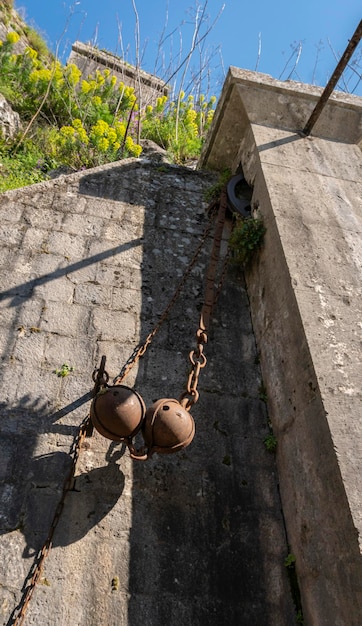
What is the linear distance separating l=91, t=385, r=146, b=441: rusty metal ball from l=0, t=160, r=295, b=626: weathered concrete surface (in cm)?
41

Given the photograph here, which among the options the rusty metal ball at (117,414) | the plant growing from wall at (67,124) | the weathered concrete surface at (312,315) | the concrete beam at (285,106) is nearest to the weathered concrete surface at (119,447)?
the weathered concrete surface at (312,315)

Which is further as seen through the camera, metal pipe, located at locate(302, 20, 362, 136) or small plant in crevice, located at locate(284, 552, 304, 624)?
metal pipe, located at locate(302, 20, 362, 136)

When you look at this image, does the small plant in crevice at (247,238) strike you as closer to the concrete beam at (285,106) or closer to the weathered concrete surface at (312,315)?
the weathered concrete surface at (312,315)

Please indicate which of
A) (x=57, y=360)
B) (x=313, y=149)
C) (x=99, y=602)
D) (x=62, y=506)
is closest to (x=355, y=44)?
(x=313, y=149)

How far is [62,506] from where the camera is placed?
7.95 feet

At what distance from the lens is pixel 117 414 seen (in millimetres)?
2297

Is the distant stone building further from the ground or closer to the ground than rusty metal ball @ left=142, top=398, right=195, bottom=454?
further from the ground

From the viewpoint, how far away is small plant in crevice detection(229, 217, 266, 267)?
3.57 metres

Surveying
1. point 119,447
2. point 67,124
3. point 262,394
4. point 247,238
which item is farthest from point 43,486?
point 67,124

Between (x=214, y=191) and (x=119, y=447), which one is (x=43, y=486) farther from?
(x=214, y=191)

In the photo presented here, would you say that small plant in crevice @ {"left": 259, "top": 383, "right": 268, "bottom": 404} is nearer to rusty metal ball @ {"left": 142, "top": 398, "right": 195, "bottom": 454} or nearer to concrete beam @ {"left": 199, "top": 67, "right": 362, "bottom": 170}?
rusty metal ball @ {"left": 142, "top": 398, "right": 195, "bottom": 454}

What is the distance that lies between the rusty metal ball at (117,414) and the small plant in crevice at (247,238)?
1.75 meters

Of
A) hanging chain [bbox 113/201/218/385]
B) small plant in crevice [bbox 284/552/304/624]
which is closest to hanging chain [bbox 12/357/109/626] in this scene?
hanging chain [bbox 113/201/218/385]

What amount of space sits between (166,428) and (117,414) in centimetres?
26
